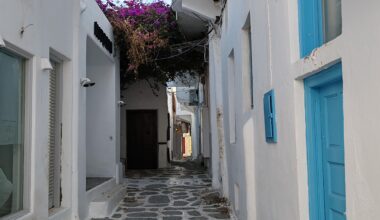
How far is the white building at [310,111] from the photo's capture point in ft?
7.28

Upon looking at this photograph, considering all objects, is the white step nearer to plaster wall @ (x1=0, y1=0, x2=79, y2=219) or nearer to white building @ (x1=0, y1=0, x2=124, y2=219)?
white building @ (x1=0, y1=0, x2=124, y2=219)

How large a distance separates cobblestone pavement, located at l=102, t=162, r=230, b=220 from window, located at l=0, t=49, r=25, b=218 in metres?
3.43

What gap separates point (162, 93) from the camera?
52.6 feet

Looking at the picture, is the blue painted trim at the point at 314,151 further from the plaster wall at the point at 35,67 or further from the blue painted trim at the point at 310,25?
the plaster wall at the point at 35,67

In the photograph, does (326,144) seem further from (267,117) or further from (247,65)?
(247,65)

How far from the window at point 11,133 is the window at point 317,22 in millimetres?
3095

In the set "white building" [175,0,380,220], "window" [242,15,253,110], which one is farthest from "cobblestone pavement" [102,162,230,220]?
"window" [242,15,253,110]

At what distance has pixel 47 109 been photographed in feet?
18.5

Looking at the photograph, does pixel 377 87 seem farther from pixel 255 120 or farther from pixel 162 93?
pixel 162 93

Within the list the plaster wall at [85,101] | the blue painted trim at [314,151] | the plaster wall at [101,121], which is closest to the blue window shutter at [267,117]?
the blue painted trim at [314,151]

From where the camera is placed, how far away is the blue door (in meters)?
2.89

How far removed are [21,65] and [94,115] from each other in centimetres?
587

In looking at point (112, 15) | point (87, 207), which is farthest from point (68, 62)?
point (112, 15)

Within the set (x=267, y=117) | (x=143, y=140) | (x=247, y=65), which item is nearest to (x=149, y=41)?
(x=143, y=140)
